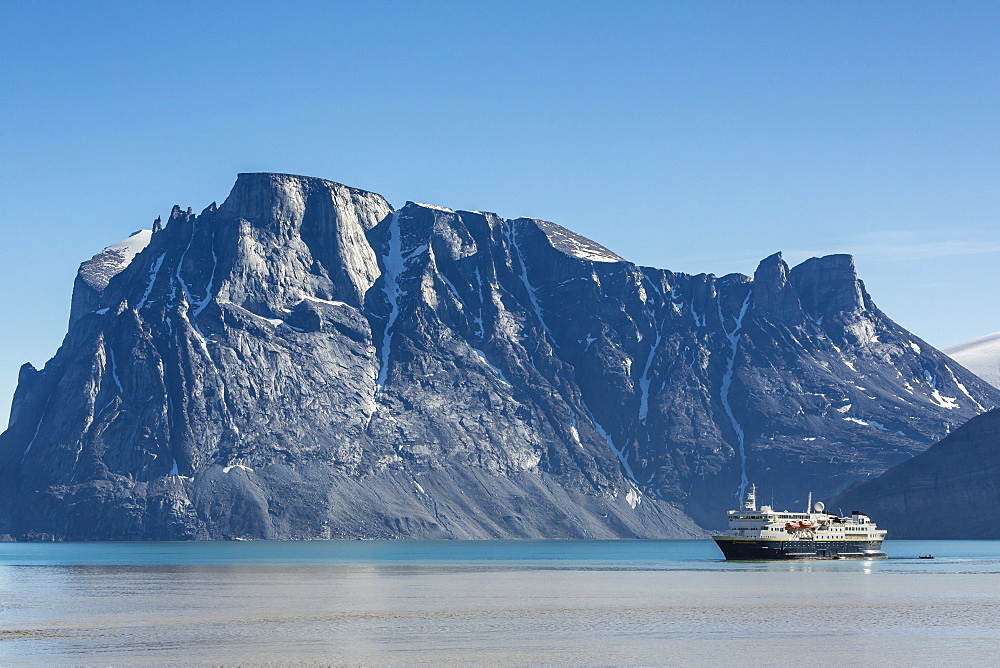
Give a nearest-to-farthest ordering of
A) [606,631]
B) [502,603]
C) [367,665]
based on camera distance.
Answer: [367,665]
[606,631]
[502,603]

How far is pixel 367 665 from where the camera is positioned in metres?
93.8

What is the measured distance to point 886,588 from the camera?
17488 cm

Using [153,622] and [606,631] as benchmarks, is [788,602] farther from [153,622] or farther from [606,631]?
[153,622]

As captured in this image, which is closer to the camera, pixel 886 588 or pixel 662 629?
pixel 662 629

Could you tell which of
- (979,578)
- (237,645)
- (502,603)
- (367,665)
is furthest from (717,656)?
(979,578)

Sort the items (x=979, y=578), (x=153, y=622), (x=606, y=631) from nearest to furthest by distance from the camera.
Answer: (x=606, y=631), (x=153, y=622), (x=979, y=578)

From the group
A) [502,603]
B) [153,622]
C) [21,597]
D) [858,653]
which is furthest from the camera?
[21,597]

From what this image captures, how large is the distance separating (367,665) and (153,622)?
37.6 metres

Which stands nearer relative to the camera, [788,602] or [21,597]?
[788,602]

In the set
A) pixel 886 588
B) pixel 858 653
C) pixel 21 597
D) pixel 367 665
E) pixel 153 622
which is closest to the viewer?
pixel 367 665

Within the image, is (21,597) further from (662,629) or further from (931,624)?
(931,624)

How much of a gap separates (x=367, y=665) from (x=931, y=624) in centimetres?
5455

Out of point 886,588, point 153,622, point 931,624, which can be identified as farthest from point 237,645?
point 886,588

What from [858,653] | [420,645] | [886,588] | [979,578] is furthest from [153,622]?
[979,578]
